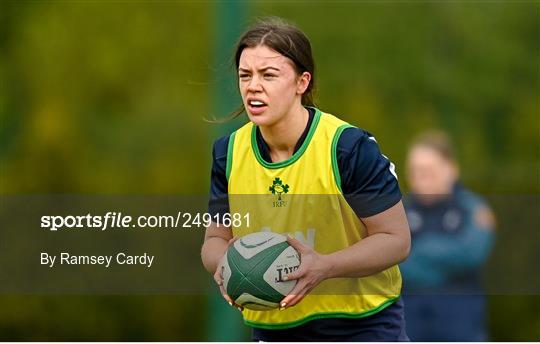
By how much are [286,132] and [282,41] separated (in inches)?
12.1

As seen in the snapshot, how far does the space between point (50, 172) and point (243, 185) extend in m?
3.49

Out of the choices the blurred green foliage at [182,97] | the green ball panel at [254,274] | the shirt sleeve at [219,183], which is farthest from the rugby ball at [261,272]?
the blurred green foliage at [182,97]

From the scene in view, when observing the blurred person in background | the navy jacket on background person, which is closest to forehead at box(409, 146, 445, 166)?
the blurred person in background

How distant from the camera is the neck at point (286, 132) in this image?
389 centimetres

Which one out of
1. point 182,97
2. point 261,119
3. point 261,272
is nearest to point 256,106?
point 261,119

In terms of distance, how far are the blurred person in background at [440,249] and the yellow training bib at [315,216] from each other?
1943 mm

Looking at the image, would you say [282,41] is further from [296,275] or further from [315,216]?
[296,275]

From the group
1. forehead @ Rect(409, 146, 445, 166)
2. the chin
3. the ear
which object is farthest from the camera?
→ forehead @ Rect(409, 146, 445, 166)

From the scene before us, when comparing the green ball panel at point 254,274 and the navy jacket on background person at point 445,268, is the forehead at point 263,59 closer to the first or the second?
the green ball panel at point 254,274

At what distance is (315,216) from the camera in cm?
384

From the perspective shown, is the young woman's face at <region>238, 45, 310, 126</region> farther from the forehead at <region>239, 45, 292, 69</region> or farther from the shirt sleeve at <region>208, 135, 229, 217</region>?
the shirt sleeve at <region>208, 135, 229, 217</region>

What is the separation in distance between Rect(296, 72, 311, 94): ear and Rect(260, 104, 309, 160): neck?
6cm

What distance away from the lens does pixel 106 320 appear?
7152mm

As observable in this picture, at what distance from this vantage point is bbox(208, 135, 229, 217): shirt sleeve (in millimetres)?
3957
